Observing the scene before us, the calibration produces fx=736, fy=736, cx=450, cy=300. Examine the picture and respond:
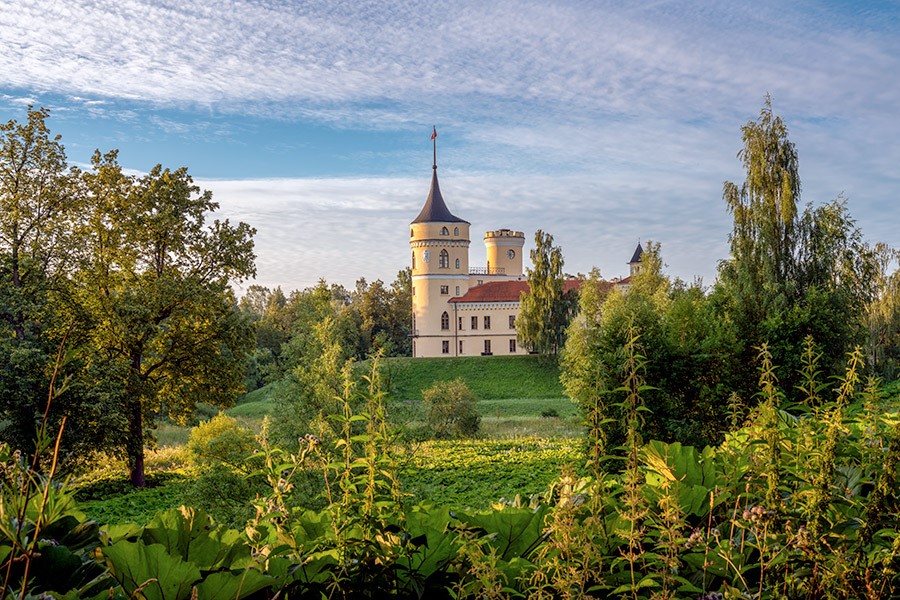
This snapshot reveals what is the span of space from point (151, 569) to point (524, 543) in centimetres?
120

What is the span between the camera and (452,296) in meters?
70.0

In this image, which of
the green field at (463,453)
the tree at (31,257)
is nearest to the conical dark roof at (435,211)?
the green field at (463,453)

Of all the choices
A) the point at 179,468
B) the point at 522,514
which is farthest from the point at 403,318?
the point at 522,514

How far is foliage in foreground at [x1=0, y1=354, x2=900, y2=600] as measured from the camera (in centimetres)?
186

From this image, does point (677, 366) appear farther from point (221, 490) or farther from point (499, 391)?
point (499, 391)

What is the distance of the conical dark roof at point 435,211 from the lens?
70.8m

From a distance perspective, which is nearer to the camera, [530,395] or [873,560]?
[873,560]

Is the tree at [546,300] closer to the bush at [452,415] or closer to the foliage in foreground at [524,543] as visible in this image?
the bush at [452,415]

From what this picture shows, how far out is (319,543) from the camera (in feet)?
7.47

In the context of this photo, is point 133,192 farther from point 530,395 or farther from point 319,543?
point 530,395

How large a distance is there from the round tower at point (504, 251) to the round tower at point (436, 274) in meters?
4.78

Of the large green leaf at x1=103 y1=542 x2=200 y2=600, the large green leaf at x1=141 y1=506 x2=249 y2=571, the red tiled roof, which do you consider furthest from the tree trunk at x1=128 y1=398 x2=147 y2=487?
the red tiled roof

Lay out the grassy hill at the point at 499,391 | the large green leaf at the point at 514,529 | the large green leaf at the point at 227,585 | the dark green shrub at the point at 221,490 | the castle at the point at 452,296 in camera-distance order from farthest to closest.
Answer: the castle at the point at 452,296, the grassy hill at the point at 499,391, the dark green shrub at the point at 221,490, the large green leaf at the point at 514,529, the large green leaf at the point at 227,585

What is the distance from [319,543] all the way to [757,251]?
26546 millimetres
